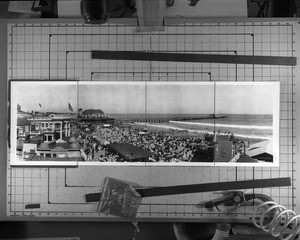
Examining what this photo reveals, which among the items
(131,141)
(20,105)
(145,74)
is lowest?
(131,141)

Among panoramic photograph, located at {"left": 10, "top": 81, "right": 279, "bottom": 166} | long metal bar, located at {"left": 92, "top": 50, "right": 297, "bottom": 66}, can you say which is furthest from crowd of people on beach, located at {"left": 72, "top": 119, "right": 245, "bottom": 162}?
long metal bar, located at {"left": 92, "top": 50, "right": 297, "bottom": 66}

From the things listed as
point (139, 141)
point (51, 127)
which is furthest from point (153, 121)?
point (51, 127)

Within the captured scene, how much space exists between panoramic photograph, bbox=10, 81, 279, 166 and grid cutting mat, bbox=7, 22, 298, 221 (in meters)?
0.03

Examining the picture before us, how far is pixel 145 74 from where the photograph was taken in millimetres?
1300

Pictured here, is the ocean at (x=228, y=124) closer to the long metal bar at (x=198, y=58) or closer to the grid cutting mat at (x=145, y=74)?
the grid cutting mat at (x=145, y=74)

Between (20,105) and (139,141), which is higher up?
(20,105)

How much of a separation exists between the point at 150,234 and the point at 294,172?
557 mm

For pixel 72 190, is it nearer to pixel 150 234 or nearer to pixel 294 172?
pixel 150 234

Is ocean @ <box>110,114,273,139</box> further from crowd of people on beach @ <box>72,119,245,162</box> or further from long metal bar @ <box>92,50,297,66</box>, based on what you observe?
long metal bar @ <box>92,50,297,66</box>

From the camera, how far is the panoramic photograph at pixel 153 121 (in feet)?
4.23

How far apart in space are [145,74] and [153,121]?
6.7 inches

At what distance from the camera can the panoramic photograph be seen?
50.8 inches

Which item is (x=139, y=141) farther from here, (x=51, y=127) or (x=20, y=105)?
(x=20, y=105)

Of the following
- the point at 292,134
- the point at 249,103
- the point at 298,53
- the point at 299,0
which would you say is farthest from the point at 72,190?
the point at 299,0
